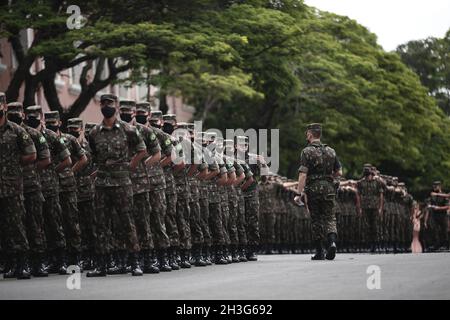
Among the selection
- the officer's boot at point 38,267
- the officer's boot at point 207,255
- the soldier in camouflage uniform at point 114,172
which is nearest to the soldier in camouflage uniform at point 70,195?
the officer's boot at point 38,267

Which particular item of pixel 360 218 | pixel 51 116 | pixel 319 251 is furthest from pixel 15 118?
pixel 360 218

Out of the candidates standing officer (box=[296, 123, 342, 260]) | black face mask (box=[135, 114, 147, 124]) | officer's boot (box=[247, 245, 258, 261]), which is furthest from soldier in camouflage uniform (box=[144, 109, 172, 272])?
officer's boot (box=[247, 245, 258, 261])

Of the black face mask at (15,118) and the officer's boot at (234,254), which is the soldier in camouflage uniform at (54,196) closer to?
the black face mask at (15,118)

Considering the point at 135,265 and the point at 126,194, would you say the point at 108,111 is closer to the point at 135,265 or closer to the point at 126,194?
the point at 126,194

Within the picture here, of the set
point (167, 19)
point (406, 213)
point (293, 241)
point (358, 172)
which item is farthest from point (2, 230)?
point (358, 172)

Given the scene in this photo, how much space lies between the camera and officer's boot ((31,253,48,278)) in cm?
1605

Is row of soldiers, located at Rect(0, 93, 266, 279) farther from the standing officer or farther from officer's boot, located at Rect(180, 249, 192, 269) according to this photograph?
the standing officer

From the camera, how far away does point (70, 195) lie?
1722 cm

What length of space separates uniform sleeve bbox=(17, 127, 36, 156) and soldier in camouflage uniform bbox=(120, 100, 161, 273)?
3.90ft

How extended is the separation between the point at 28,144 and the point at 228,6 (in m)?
19.8

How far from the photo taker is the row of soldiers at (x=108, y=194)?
50.3ft

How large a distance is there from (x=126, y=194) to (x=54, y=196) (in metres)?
1.68

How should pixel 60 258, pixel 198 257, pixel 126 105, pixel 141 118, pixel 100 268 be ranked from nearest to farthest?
pixel 100 268 → pixel 126 105 → pixel 141 118 → pixel 60 258 → pixel 198 257

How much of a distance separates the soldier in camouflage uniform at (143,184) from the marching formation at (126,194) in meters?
0.01
